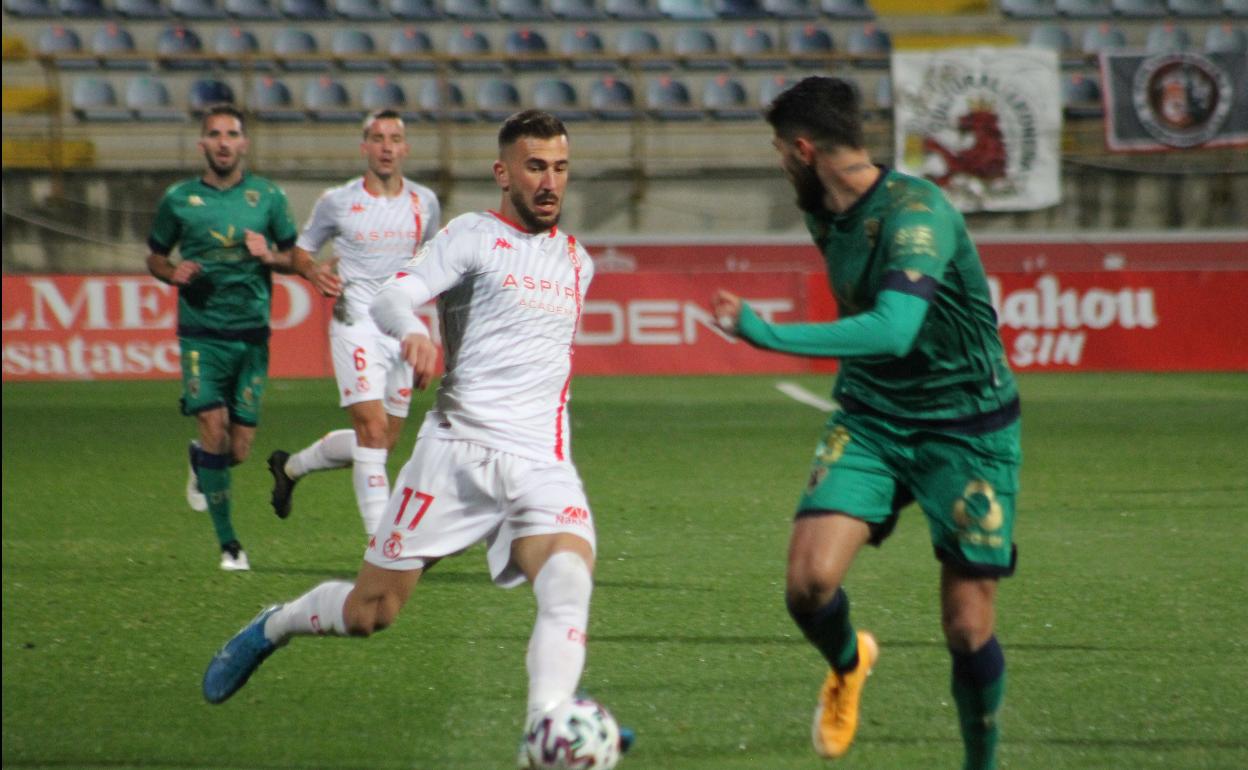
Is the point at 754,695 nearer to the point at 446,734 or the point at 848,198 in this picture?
the point at 446,734

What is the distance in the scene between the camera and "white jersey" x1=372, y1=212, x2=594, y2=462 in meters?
4.43

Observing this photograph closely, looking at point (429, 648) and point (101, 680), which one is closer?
point (101, 680)

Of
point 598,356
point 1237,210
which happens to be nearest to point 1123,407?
point 598,356

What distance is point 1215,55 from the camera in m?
21.4

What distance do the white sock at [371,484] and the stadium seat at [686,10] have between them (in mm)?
17641

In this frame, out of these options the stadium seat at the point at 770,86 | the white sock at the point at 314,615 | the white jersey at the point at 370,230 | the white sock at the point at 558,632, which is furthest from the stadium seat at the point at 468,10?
the white sock at the point at 558,632

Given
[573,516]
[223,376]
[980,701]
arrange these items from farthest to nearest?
[223,376], [573,516], [980,701]

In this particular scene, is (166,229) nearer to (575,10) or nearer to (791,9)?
(575,10)

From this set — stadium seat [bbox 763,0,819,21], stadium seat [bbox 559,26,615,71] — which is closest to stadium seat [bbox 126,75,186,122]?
stadium seat [bbox 559,26,615,71]

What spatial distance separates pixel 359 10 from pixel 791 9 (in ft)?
21.9

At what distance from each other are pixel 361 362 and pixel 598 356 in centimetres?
1021

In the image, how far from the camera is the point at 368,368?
752cm

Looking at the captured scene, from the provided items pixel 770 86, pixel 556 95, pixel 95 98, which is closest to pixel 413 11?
pixel 556 95

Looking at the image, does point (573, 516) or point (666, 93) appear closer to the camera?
Answer: point (573, 516)
